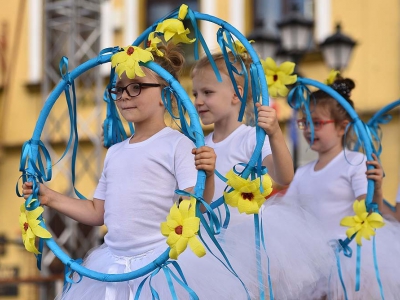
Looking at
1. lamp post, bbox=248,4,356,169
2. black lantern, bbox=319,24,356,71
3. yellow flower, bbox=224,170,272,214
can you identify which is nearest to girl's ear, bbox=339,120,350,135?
yellow flower, bbox=224,170,272,214

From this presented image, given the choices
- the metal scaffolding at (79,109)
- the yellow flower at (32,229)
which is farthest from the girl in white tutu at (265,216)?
the metal scaffolding at (79,109)

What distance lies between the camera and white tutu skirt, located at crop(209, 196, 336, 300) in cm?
301

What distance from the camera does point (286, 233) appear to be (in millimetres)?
3457

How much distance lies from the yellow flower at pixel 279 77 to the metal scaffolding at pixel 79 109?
462 cm

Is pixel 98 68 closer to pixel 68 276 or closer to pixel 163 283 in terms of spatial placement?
pixel 68 276

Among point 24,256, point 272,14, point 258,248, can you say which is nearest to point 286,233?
point 258,248

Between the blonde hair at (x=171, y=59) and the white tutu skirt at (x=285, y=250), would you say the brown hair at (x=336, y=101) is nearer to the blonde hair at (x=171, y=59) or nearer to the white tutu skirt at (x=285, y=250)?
the white tutu skirt at (x=285, y=250)

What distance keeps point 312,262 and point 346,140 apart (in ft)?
3.91

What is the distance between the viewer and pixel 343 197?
420cm

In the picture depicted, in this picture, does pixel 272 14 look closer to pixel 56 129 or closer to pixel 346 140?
pixel 56 129

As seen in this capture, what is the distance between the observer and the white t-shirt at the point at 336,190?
13.6 feet

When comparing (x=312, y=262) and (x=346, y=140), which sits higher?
(x=346, y=140)

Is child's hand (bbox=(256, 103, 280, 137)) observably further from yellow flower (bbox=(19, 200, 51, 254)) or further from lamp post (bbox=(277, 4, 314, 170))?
lamp post (bbox=(277, 4, 314, 170))

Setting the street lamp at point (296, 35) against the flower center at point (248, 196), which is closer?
the flower center at point (248, 196)
